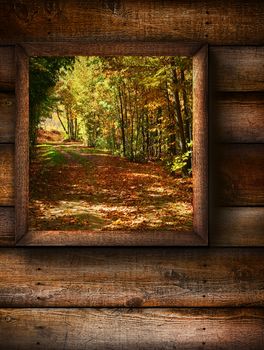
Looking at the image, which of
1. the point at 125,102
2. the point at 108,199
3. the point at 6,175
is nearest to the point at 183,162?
the point at 108,199

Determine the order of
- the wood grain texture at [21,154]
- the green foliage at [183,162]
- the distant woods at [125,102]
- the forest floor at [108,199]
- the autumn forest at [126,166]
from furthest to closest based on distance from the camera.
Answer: the distant woods at [125,102], the green foliage at [183,162], the autumn forest at [126,166], the forest floor at [108,199], the wood grain texture at [21,154]

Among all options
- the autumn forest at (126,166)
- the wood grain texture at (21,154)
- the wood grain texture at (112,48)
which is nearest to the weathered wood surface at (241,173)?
the wood grain texture at (112,48)

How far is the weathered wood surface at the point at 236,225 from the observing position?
2.29 meters

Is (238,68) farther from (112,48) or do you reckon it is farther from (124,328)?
(124,328)

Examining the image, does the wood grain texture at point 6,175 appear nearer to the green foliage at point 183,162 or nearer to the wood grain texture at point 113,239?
the wood grain texture at point 113,239

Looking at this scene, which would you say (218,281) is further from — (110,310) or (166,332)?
(110,310)

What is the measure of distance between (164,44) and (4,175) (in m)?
1.09

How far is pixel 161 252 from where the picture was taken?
90.8 inches

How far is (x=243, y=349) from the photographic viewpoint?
2.31m

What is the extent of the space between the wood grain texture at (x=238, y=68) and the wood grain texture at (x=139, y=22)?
0.17ft

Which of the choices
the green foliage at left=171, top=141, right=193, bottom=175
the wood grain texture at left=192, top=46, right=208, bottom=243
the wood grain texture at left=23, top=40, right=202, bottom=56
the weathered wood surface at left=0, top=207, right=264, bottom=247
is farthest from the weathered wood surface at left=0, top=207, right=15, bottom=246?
the green foliage at left=171, top=141, right=193, bottom=175

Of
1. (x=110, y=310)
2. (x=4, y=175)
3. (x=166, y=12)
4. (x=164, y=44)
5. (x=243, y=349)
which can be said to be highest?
(x=166, y=12)

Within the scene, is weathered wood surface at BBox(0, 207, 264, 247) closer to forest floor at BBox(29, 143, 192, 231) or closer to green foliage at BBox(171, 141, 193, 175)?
forest floor at BBox(29, 143, 192, 231)

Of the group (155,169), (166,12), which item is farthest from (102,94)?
(166,12)
